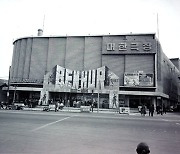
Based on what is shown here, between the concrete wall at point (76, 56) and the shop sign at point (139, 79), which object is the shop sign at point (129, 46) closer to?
A: the concrete wall at point (76, 56)

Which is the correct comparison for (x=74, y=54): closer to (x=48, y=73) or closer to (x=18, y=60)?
(x=48, y=73)

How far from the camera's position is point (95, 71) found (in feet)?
144

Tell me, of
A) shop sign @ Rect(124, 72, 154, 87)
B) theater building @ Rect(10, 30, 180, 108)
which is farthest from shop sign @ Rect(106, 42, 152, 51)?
shop sign @ Rect(124, 72, 154, 87)

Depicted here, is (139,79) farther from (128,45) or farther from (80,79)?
(80,79)

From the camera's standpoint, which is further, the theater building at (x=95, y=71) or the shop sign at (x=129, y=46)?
the shop sign at (x=129, y=46)

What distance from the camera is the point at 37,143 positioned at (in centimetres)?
710

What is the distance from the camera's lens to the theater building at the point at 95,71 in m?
42.3

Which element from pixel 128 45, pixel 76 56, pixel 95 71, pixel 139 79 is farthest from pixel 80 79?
pixel 128 45

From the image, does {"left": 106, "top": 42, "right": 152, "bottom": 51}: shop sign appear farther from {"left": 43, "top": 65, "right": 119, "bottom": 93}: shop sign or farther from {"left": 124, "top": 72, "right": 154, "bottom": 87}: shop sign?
{"left": 124, "top": 72, "right": 154, "bottom": 87}: shop sign

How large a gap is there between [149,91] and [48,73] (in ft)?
77.8

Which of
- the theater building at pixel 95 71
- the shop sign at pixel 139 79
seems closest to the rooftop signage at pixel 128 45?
the theater building at pixel 95 71

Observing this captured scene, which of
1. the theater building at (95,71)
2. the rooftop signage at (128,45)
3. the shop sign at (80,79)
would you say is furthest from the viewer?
the rooftop signage at (128,45)

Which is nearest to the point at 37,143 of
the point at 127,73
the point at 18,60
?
the point at 127,73

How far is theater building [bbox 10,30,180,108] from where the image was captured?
139 feet
